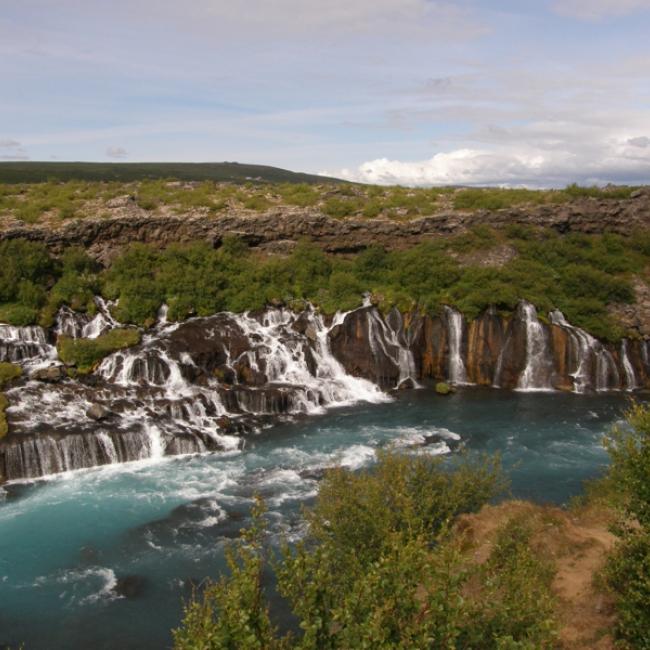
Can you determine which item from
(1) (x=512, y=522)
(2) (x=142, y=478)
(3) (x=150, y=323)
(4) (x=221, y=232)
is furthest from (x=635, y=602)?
(4) (x=221, y=232)

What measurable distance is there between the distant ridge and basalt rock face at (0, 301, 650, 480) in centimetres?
7311

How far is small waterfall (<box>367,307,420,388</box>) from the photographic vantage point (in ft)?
139

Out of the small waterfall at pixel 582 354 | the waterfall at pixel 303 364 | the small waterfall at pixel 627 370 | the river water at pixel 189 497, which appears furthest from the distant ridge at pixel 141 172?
the river water at pixel 189 497

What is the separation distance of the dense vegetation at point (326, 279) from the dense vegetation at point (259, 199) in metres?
5.69

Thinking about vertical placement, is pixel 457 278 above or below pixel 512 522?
above

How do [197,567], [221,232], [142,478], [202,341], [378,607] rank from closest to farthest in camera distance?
1. [378,607]
2. [197,567]
3. [142,478]
4. [202,341]
5. [221,232]

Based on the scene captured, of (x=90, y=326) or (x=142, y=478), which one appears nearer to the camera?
(x=142, y=478)

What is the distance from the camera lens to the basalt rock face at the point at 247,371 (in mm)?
30594

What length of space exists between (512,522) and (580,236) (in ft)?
133

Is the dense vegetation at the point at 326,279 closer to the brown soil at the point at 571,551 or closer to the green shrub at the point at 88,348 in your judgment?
the green shrub at the point at 88,348

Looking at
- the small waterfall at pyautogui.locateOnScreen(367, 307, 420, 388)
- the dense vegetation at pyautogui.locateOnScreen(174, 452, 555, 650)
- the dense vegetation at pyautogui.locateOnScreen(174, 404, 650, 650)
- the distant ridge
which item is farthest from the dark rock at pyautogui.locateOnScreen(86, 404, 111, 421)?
the distant ridge

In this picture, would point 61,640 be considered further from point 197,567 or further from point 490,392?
point 490,392

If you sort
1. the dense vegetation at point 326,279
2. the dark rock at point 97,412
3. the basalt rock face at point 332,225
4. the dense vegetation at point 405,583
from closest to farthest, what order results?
the dense vegetation at point 405,583 < the dark rock at point 97,412 < the dense vegetation at point 326,279 < the basalt rock face at point 332,225

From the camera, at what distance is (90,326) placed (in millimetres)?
41625
